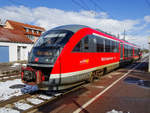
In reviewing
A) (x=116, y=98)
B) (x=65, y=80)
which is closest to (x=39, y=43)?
(x=65, y=80)

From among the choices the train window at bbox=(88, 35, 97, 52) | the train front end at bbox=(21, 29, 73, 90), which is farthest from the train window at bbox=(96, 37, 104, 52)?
the train front end at bbox=(21, 29, 73, 90)

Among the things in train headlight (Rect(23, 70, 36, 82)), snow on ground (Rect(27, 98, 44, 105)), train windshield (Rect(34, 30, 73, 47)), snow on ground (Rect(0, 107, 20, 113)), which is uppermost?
train windshield (Rect(34, 30, 73, 47))

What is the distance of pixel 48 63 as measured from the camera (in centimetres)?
488

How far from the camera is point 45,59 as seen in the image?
4.99 meters

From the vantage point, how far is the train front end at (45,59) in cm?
482

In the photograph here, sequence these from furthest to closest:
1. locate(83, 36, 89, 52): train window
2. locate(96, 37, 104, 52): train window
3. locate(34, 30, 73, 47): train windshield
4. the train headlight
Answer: locate(96, 37, 104, 52): train window < locate(83, 36, 89, 52): train window < locate(34, 30, 73, 47): train windshield < the train headlight

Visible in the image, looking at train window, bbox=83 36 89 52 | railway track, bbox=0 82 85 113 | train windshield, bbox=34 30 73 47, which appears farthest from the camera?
train window, bbox=83 36 89 52

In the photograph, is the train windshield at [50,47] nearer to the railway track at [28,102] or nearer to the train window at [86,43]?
the train window at [86,43]

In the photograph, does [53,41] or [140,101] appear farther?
[53,41]

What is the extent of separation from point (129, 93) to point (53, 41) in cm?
431

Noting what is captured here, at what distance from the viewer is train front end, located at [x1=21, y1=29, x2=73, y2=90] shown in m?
4.82

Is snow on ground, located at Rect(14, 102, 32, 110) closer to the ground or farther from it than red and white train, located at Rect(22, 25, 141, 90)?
closer to the ground

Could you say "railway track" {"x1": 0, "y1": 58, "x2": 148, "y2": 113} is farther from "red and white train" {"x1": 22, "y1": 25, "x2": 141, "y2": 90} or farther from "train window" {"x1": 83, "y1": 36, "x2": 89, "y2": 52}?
"train window" {"x1": 83, "y1": 36, "x2": 89, "y2": 52}

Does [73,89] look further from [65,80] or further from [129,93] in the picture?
[129,93]
